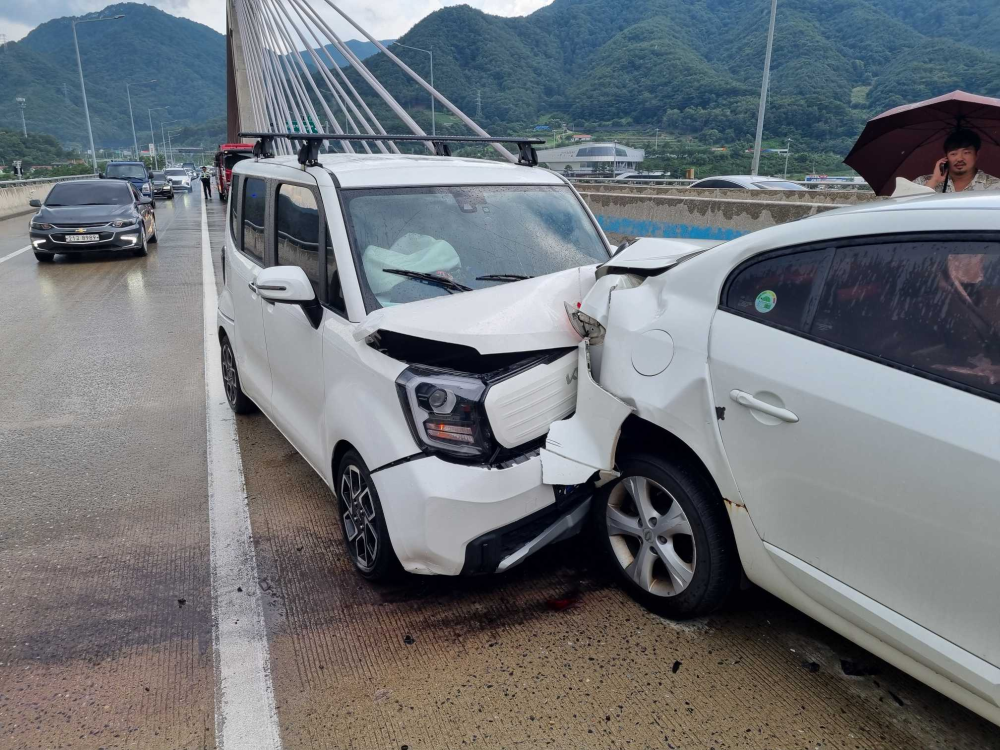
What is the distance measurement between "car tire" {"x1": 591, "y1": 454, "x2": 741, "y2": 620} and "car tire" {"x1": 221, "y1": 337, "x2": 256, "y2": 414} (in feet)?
10.5

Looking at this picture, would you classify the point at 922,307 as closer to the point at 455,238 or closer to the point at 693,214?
the point at 455,238

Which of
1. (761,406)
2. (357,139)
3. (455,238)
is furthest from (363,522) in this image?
(357,139)

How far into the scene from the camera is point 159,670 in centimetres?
279

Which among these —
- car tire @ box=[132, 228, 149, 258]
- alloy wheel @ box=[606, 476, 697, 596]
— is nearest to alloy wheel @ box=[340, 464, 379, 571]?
alloy wheel @ box=[606, 476, 697, 596]

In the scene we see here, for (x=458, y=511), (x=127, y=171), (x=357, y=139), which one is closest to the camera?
(x=458, y=511)

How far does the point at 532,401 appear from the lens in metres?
2.98

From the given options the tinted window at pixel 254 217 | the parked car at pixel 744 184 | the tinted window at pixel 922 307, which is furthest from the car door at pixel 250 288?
the parked car at pixel 744 184

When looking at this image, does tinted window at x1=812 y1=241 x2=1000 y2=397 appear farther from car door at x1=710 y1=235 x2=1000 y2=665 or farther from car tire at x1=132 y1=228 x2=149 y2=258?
car tire at x1=132 y1=228 x2=149 y2=258

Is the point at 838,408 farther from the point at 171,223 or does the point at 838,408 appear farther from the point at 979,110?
the point at 171,223

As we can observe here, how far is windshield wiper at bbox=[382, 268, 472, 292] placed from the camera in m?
3.43

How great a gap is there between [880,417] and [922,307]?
359 millimetres

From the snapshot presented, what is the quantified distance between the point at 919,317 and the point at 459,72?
64.8m

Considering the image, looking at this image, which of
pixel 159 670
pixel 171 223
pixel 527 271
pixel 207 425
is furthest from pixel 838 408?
pixel 171 223

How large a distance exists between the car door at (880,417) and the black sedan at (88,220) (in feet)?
46.0
